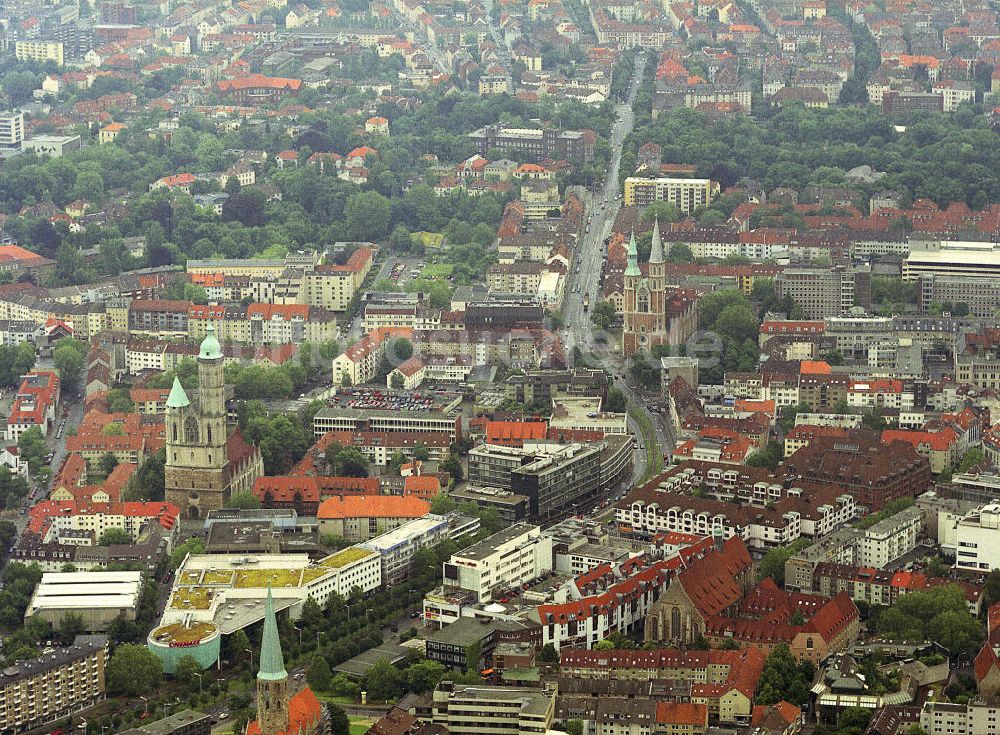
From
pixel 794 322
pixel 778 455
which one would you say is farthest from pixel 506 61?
pixel 778 455

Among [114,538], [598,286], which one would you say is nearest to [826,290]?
[598,286]

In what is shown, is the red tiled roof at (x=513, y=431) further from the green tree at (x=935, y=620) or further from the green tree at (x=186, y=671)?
the green tree at (x=186, y=671)

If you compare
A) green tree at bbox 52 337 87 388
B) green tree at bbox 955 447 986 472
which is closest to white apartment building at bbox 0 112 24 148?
green tree at bbox 52 337 87 388

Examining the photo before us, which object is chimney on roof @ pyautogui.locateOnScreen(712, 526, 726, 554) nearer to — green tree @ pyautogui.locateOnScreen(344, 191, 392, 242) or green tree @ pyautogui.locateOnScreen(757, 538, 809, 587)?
green tree @ pyautogui.locateOnScreen(757, 538, 809, 587)

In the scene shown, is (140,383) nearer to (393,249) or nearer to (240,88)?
(393,249)

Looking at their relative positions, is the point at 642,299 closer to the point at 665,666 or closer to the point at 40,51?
the point at 665,666

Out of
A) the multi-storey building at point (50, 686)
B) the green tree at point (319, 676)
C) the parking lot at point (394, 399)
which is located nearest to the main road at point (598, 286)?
the parking lot at point (394, 399)
